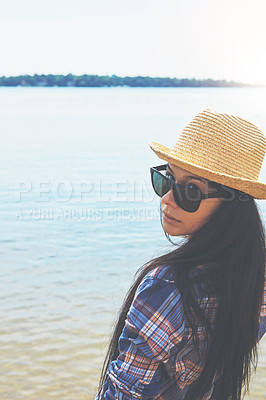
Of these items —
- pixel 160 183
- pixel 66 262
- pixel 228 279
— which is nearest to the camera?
pixel 228 279

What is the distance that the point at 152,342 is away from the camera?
1.36 m

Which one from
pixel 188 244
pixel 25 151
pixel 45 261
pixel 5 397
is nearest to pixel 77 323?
pixel 5 397

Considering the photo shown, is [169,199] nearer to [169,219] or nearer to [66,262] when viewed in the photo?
[169,219]

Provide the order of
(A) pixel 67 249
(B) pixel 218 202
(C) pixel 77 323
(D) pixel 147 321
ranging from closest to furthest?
(D) pixel 147 321, (B) pixel 218 202, (C) pixel 77 323, (A) pixel 67 249

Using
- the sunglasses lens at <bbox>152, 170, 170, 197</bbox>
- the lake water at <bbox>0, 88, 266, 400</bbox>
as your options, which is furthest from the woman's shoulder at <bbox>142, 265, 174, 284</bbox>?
the lake water at <bbox>0, 88, 266, 400</bbox>

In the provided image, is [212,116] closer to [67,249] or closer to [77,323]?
[77,323]

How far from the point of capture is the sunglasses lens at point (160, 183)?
1689mm

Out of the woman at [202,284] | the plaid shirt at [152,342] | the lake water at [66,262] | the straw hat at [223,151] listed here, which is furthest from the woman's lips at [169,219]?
the lake water at [66,262]

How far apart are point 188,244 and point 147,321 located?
269 mm

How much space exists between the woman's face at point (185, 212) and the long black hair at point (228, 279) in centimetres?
2

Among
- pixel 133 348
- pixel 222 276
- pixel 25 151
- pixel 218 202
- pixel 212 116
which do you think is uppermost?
pixel 212 116

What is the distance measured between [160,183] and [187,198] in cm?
16

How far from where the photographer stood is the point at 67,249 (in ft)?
24.5

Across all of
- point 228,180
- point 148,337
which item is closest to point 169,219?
point 228,180
